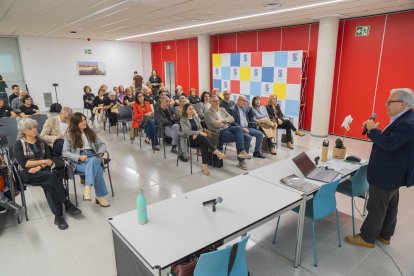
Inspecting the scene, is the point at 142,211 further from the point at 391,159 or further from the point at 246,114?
the point at 246,114

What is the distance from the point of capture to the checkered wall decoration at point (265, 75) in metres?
7.39

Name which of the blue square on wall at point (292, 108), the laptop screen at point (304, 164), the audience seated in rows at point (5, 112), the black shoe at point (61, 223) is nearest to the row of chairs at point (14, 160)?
the black shoe at point (61, 223)

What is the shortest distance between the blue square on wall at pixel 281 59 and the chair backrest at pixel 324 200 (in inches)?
225

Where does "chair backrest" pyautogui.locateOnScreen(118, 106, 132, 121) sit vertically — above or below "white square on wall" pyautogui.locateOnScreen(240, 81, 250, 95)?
below

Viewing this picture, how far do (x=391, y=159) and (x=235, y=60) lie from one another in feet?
23.0

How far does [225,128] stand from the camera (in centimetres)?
506

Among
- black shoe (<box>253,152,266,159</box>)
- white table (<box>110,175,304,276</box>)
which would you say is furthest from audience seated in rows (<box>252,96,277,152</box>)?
white table (<box>110,175,304,276</box>)

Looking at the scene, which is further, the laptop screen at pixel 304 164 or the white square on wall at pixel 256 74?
the white square on wall at pixel 256 74

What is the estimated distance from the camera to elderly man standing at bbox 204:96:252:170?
4.86 metres

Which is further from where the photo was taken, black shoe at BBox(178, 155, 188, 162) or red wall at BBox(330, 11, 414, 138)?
red wall at BBox(330, 11, 414, 138)

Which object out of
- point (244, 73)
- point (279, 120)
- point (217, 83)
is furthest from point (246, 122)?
point (217, 83)

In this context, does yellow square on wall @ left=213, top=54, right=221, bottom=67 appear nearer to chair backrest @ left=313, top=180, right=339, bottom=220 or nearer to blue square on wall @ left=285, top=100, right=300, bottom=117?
blue square on wall @ left=285, top=100, right=300, bottom=117

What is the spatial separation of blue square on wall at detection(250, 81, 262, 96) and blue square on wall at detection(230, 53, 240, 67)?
849mm

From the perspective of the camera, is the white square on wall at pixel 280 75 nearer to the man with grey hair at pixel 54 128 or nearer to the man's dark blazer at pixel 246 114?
the man's dark blazer at pixel 246 114
